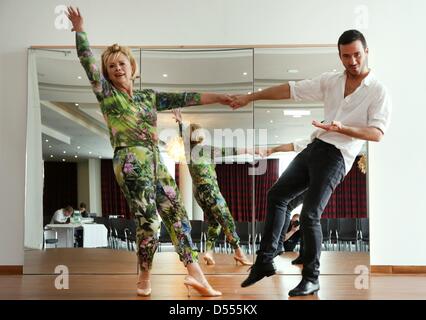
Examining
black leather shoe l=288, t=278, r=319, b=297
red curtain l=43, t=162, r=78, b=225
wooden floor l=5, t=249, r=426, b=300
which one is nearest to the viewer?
black leather shoe l=288, t=278, r=319, b=297

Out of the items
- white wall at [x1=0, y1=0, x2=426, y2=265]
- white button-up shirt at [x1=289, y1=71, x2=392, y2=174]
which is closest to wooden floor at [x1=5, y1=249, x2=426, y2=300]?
white wall at [x1=0, y1=0, x2=426, y2=265]

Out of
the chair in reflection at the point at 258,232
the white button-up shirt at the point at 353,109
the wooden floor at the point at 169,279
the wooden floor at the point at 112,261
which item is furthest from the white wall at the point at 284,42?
the white button-up shirt at the point at 353,109

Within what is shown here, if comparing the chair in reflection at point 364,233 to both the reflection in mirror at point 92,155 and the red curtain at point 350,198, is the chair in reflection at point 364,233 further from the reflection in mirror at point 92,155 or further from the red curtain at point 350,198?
the reflection in mirror at point 92,155

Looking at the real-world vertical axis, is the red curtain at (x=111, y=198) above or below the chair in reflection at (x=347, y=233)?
above

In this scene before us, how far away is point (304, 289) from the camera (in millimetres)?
3436

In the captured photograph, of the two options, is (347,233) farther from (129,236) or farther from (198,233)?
(129,236)

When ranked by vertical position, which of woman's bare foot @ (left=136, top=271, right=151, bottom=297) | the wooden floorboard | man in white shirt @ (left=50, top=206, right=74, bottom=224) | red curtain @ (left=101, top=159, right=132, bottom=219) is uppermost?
red curtain @ (left=101, top=159, right=132, bottom=219)

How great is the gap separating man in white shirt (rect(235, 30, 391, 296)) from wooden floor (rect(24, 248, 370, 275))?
4.95 feet

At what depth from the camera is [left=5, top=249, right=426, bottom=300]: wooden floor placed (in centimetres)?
381

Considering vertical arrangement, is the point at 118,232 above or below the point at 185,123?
below

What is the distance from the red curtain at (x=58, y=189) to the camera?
5.25 m

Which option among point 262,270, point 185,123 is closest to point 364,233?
point 185,123

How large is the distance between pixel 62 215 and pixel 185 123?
1354 mm

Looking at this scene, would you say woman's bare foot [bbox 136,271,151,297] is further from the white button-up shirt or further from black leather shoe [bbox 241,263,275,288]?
the white button-up shirt
